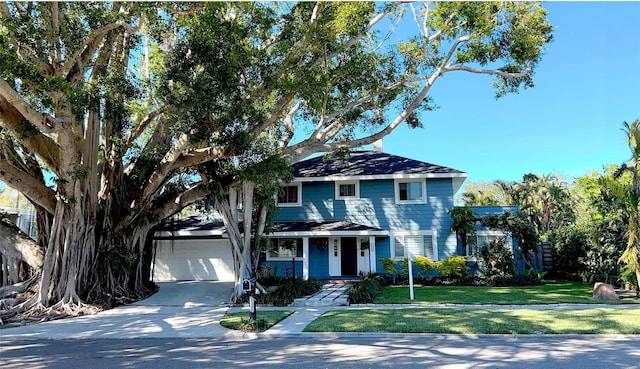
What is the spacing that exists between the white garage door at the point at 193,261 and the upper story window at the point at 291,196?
3.29 metres

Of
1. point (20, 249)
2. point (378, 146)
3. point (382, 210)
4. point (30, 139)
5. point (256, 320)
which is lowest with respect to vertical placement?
point (256, 320)

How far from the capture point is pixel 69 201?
11.6 metres

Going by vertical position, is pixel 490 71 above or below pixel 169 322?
above

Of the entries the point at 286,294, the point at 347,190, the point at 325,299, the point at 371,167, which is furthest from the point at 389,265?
the point at 286,294

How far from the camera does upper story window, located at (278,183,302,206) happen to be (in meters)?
19.3

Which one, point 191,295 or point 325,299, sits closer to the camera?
point 325,299

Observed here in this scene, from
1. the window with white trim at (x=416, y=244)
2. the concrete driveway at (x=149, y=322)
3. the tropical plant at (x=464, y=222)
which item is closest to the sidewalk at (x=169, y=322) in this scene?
the concrete driveway at (x=149, y=322)

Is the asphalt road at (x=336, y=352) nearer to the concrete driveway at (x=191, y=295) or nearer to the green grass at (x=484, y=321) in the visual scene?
the green grass at (x=484, y=321)

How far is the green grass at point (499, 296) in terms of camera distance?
11.4m

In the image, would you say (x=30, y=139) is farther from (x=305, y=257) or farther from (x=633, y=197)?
(x=633, y=197)

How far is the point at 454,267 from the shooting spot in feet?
54.5

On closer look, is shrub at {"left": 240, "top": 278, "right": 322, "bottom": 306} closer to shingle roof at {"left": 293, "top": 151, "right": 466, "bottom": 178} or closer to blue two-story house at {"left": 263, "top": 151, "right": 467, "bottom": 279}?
blue two-story house at {"left": 263, "top": 151, "right": 467, "bottom": 279}

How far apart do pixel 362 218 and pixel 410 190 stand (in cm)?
260

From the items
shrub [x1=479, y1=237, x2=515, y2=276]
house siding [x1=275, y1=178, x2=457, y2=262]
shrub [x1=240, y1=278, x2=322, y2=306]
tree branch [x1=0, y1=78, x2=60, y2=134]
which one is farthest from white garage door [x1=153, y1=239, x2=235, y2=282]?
shrub [x1=479, y1=237, x2=515, y2=276]
